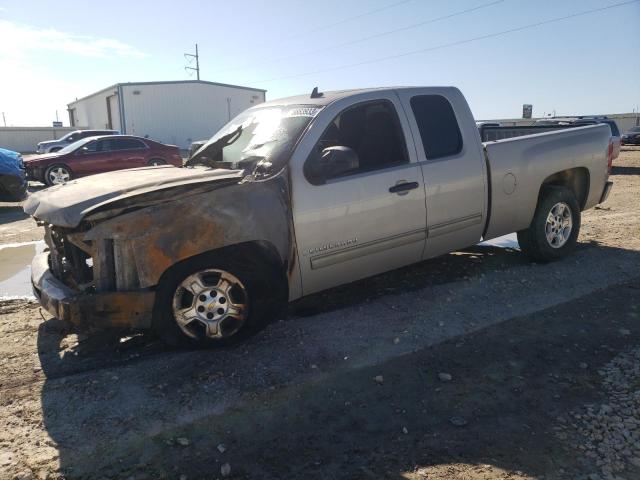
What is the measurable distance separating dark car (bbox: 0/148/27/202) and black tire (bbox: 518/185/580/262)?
1024cm

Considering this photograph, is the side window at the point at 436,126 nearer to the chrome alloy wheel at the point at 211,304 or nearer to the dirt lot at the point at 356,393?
the dirt lot at the point at 356,393

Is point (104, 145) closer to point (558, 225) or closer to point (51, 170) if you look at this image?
point (51, 170)

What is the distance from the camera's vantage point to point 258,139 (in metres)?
4.44

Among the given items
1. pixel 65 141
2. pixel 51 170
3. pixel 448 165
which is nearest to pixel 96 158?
pixel 51 170

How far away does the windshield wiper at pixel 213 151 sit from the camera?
4.76 metres

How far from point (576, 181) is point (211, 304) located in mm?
4716

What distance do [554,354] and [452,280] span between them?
1756 millimetres

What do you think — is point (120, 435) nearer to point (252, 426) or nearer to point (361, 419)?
point (252, 426)

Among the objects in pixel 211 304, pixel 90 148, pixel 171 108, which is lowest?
pixel 211 304

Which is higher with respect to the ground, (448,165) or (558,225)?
(448,165)

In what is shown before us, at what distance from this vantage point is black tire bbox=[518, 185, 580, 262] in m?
5.66

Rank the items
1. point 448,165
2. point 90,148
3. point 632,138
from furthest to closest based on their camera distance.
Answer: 1. point 632,138
2. point 90,148
3. point 448,165

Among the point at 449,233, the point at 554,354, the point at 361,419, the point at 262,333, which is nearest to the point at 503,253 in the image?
the point at 449,233

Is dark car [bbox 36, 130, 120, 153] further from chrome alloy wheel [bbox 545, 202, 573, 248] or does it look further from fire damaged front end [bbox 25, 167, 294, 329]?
chrome alloy wheel [bbox 545, 202, 573, 248]
